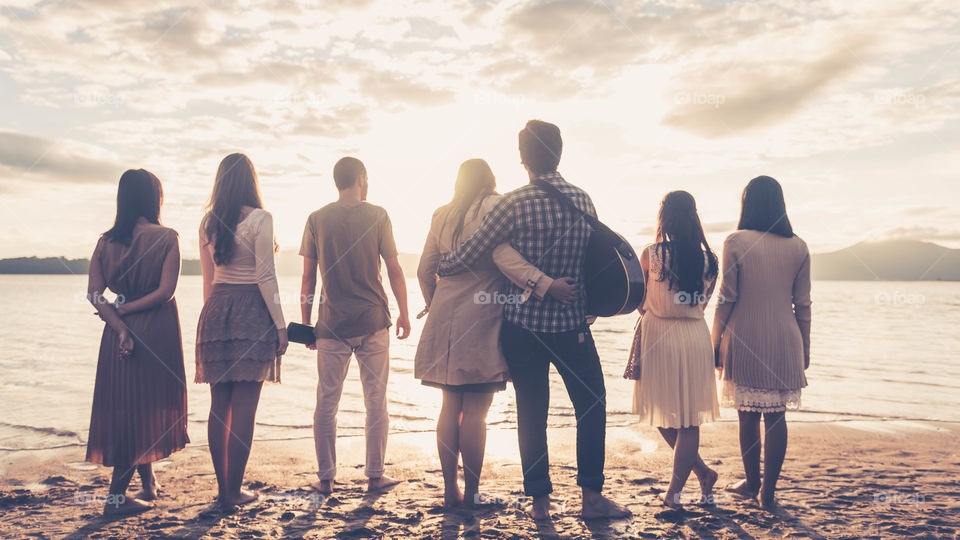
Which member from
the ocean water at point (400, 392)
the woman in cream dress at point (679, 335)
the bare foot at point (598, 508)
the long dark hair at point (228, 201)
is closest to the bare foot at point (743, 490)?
the woman in cream dress at point (679, 335)

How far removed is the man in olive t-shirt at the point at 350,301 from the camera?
409 centimetres

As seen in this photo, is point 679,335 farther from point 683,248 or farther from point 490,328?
point 490,328

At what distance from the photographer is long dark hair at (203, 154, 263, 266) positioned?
371cm

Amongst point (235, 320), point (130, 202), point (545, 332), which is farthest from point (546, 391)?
point (130, 202)

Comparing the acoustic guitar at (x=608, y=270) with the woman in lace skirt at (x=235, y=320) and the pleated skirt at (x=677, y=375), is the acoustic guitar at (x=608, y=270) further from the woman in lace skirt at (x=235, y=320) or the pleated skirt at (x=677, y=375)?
the woman in lace skirt at (x=235, y=320)

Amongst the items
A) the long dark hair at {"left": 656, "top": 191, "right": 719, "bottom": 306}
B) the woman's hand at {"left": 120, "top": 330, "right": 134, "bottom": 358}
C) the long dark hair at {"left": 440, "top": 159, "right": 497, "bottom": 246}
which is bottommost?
the woman's hand at {"left": 120, "top": 330, "right": 134, "bottom": 358}

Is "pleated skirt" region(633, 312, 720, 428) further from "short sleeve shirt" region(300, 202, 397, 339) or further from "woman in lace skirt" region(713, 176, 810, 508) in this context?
"short sleeve shirt" region(300, 202, 397, 339)

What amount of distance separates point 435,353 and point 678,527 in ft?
5.41

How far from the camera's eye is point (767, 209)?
12.7ft

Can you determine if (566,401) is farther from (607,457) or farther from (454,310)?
(454,310)

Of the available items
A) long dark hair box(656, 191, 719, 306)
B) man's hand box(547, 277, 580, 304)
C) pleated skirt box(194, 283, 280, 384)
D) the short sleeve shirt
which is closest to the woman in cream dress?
long dark hair box(656, 191, 719, 306)

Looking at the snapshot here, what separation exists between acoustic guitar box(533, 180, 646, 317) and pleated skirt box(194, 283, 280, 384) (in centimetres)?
188

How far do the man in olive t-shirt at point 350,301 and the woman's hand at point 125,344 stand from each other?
3.39ft

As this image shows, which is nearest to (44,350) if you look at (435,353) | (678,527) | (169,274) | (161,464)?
(161,464)
